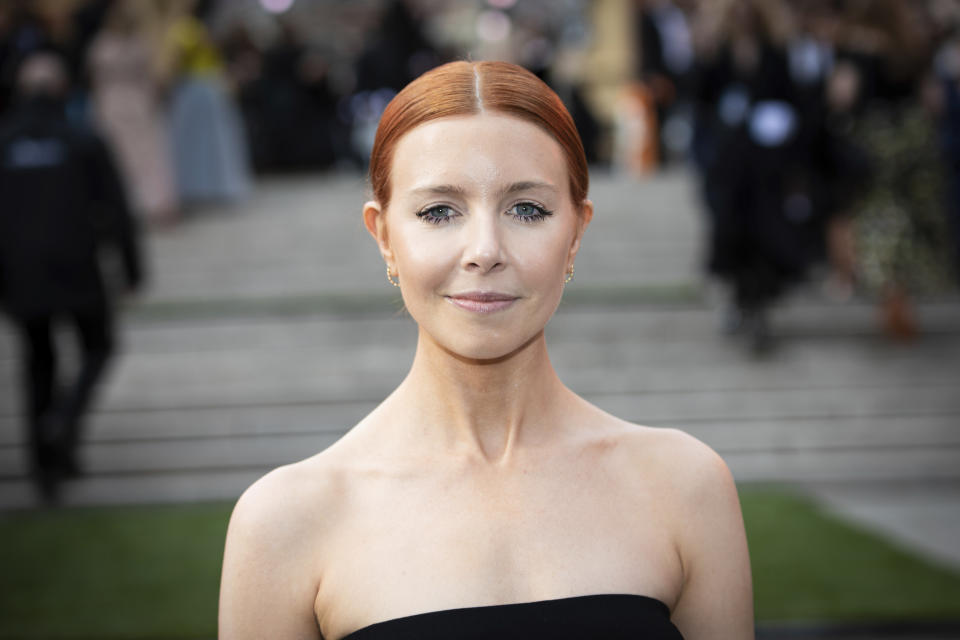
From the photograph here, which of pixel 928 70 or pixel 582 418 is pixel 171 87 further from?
pixel 582 418

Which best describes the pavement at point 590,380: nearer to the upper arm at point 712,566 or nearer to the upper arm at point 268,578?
the upper arm at point 712,566

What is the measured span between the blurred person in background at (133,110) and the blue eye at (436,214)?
10.3m

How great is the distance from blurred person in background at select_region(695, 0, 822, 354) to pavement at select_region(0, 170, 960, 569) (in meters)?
0.91

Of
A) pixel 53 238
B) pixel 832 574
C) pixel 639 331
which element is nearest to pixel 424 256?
pixel 832 574

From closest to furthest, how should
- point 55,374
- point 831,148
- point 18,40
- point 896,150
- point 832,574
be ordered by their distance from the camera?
point 832,574, point 55,374, point 831,148, point 896,150, point 18,40

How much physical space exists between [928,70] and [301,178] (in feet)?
33.0

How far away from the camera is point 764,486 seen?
7.04 m

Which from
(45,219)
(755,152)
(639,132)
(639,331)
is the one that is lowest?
(639,331)

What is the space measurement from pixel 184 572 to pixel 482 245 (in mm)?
4602

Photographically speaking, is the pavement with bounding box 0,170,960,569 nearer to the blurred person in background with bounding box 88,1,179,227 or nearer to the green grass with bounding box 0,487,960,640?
the green grass with bounding box 0,487,960,640

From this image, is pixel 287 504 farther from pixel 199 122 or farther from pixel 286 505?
pixel 199 122

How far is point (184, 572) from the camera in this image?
5.67 metres

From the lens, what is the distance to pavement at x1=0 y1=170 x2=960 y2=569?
7277mm

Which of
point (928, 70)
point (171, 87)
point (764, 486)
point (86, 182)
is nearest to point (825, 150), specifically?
point (928, 70)
